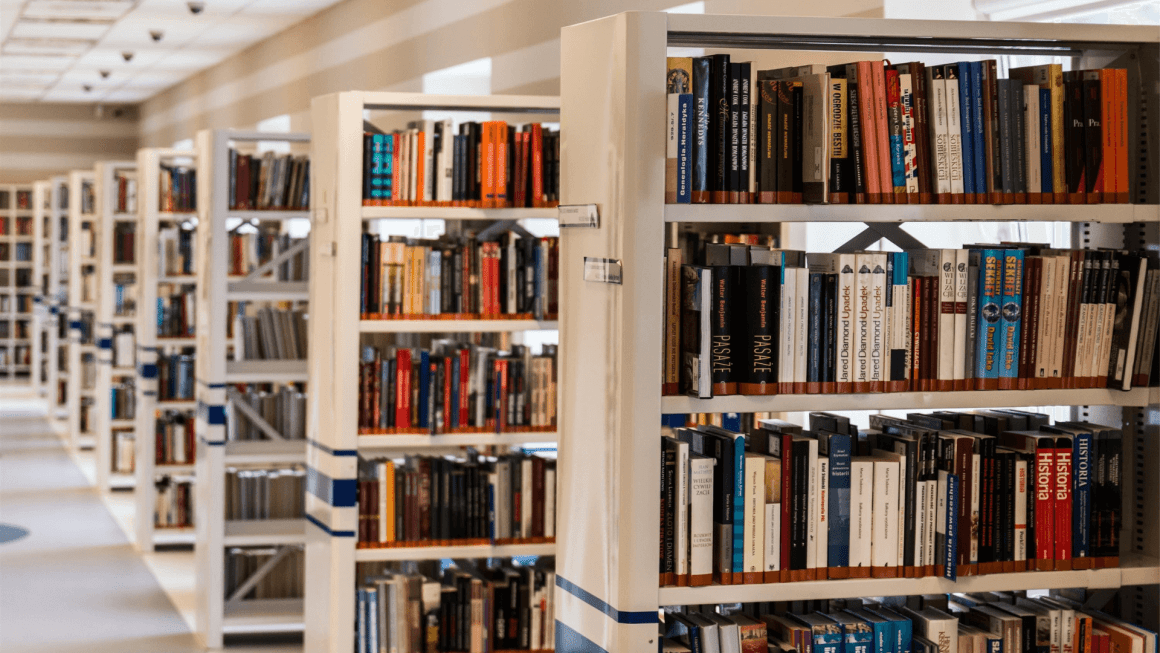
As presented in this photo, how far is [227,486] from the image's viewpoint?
18.3 ft

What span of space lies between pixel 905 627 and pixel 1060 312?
0.68 m

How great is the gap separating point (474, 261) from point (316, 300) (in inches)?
21.1

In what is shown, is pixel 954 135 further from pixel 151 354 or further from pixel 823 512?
pixel 151 354

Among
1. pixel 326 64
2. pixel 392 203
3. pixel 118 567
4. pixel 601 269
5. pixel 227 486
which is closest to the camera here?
pixel 601 269

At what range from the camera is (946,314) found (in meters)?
2.46

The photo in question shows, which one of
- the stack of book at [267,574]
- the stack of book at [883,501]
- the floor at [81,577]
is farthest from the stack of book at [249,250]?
the stack of book at [883,501]

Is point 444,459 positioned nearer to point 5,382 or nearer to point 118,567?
point 118,567

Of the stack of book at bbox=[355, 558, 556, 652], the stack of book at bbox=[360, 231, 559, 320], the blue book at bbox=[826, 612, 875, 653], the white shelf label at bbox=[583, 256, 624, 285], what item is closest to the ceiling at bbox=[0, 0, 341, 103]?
the stack of book at bbox=[360, 231, 559, 320]

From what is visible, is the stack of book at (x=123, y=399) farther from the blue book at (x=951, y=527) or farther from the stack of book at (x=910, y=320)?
the blue book at (x=951, y=527)

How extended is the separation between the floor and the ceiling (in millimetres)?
3338

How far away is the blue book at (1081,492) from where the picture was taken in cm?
256

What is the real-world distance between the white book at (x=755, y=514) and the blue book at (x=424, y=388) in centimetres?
186

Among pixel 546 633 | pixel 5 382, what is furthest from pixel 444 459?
pixel 5 382

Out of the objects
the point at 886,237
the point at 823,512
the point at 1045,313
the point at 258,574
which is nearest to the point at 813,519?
the point at 823,512
